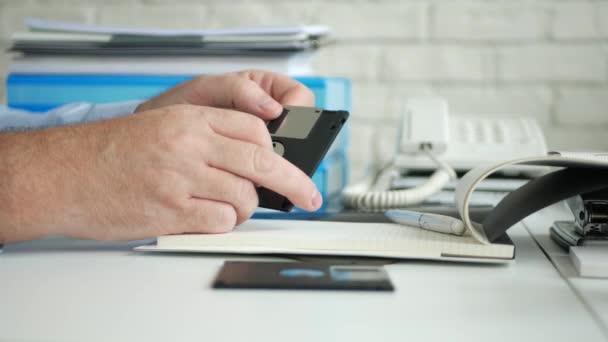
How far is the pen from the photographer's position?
0.62 m

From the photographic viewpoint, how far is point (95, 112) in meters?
1.00

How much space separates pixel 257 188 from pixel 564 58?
922 mm

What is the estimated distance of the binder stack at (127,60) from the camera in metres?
1.08

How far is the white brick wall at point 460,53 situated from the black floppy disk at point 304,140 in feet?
2.54

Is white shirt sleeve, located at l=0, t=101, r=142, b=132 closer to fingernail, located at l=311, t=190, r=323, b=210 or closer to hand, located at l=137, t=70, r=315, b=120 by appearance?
hand, located at l=137, t=70, r=315, b=120

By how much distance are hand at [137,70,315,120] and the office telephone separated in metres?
0.21

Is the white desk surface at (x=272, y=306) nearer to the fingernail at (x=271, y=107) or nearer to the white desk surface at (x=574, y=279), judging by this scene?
the white desk surface at (x=574, y=279)

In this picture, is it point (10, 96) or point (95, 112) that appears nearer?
point (95, 112)

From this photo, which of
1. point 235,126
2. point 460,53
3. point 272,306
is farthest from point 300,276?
point 460,53

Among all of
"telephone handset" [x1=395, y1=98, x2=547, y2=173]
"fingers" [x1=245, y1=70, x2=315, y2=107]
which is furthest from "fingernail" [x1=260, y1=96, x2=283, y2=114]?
"telephone handset" [x1=395, y1=98, x2=547, y2=173]

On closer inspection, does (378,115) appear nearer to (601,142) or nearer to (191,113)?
(601,142)

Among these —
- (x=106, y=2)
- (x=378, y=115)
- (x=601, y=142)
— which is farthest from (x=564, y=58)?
(x=106, y=2)

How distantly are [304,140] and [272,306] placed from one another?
25 cm

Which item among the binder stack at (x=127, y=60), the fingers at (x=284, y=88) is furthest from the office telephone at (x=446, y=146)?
the fingers at (x=284, y=88)
